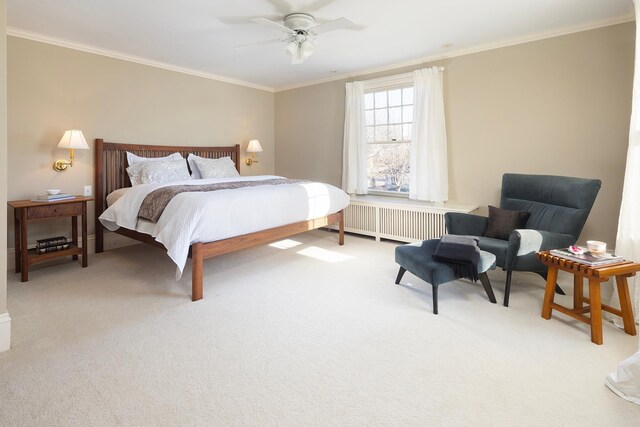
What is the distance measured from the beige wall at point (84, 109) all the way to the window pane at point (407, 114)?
2730 mm

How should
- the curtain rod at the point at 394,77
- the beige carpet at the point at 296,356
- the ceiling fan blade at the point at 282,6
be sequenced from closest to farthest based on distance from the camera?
1. the beige carpet at the point at 296,356
2. the ceiling fan blade at the point at 282,6
3. the curtain rod at the point at 394,77

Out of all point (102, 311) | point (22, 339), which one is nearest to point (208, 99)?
point (102, 311)

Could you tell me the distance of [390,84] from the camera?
489 centimetres

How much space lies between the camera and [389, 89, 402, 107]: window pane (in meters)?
4.92

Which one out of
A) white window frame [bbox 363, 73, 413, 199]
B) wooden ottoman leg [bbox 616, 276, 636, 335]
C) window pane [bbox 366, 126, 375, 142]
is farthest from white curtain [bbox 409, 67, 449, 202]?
wooden ottoman leg [bbox 616, 276, 636, 335]

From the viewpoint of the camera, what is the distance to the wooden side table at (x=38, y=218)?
10.6 ft

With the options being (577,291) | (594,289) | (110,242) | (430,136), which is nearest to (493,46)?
(430,136)

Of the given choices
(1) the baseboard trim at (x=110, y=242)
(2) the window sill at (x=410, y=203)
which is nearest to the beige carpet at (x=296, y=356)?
(1) the baseboard trim at (x=110, y=242)

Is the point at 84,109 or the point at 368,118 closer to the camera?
the point at 84,109

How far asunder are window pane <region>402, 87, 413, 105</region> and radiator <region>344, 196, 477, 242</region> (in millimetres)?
1339

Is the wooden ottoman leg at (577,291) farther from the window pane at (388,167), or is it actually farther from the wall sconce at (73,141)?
the wall sconce at (73,141)

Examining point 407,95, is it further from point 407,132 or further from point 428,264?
point 428,264

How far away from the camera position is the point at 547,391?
1758mm

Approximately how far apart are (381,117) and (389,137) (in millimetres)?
327
